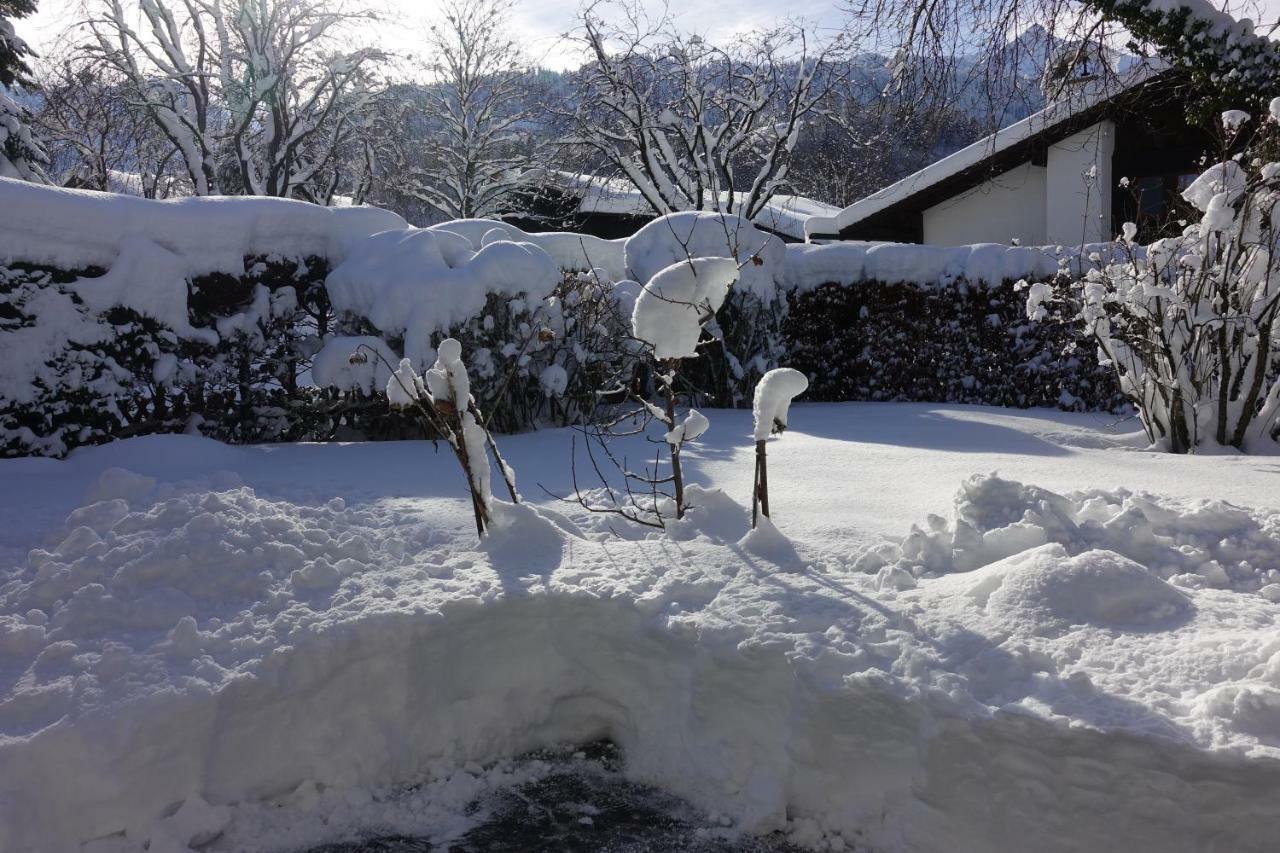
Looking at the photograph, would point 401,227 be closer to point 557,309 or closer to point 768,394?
point 557,309

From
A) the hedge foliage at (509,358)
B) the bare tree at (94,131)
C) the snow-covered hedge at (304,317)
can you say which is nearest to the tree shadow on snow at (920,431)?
the hedge foliage at (509,358)

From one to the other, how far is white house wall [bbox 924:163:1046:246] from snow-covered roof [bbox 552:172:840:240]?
6419 mm

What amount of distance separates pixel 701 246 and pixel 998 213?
941 centimetres

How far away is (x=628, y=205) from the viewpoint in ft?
80.5

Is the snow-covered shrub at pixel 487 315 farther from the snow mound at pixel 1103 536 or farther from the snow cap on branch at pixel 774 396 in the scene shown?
the snow mound at pixel 1103 536

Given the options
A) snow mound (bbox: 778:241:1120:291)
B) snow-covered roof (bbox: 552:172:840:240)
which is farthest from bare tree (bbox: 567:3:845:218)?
snow mound (bbox: 778:241:1120:291)

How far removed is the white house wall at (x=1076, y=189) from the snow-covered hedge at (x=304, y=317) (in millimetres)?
5880

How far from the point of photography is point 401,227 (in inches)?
280

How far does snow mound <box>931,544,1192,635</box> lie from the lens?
8.95ft

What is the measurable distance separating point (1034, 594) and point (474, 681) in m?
1.93

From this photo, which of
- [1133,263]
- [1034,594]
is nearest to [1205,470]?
[1133,263]

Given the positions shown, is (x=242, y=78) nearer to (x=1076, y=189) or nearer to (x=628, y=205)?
(x=628, y=205)

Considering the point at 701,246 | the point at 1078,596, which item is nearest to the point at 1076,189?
the point at 701,246

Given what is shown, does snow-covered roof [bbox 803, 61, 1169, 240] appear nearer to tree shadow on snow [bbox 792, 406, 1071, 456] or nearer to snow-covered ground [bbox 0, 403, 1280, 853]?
tree shadow on snow [bbox 792, 406, 1071, 456]
